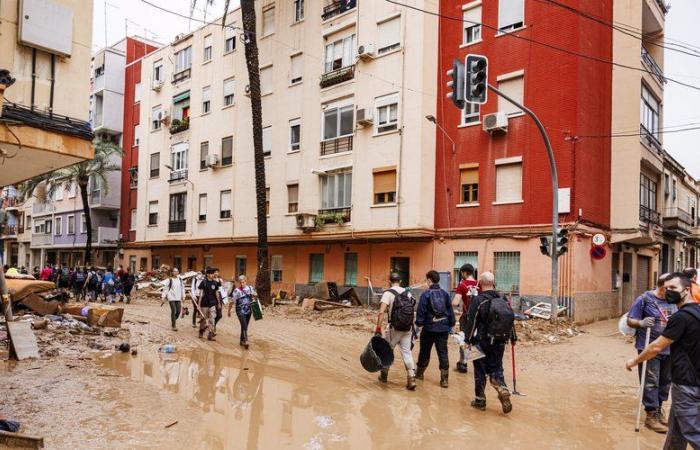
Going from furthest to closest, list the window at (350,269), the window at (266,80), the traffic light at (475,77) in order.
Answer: the window at (266,80) → the window at (350,269) → the traffic light at (475,77)

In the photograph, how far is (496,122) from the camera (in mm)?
19172

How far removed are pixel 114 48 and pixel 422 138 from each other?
101 feet

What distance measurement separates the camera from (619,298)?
21203 mm

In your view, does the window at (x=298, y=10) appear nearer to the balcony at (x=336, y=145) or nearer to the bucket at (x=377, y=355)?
the balcony at (x=336, y=145)

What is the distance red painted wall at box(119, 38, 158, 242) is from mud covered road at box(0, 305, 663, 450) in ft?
96.2

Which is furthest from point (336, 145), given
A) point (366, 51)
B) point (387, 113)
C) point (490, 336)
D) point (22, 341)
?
point (490, 336)

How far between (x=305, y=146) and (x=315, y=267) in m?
5.84

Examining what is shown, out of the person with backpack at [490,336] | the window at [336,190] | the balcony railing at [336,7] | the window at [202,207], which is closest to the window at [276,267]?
the window at [336,190]

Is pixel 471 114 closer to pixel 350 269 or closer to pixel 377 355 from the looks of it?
pixel 350 269

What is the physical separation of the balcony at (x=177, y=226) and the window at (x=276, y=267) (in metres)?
7.59

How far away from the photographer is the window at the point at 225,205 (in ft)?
96.1

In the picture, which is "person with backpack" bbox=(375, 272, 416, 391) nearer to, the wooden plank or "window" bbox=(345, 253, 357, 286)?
the wooden plank

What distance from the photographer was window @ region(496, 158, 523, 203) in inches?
753

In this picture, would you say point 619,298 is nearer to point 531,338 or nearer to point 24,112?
point 531,338
